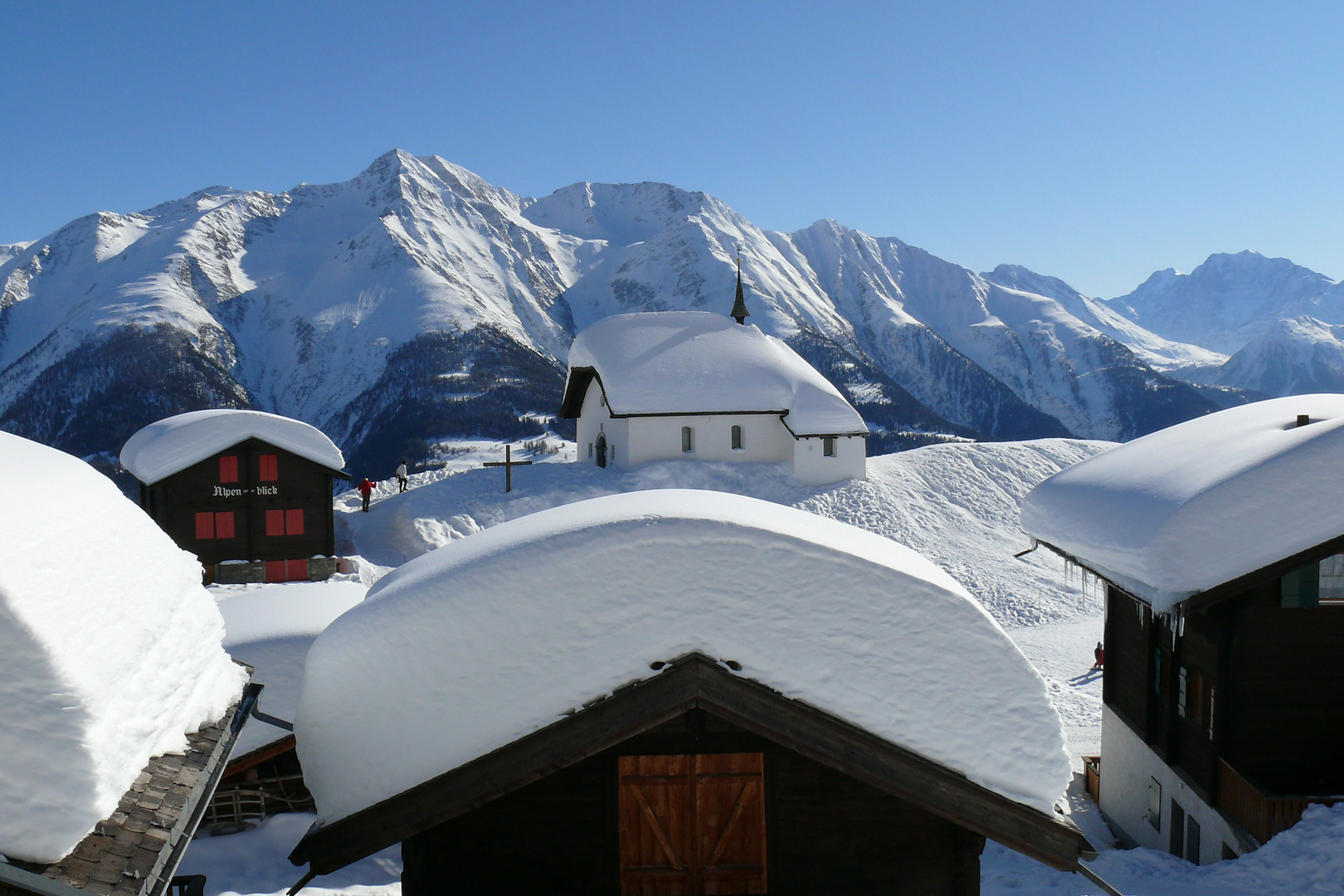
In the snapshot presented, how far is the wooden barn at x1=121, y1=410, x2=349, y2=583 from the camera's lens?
2480 cm

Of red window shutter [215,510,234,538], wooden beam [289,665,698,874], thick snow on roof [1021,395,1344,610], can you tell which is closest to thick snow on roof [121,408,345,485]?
red window shutter [215,510,234,538]

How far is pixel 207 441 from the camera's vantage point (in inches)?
978

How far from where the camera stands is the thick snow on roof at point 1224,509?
11250 mm

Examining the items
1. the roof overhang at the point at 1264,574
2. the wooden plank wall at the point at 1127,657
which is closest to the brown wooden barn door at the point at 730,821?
the roof overhang at the point at 1264,574

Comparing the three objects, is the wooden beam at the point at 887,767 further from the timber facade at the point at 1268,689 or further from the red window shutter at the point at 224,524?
the red window shutter at the point at 224,524

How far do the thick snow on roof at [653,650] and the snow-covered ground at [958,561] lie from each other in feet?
16.4

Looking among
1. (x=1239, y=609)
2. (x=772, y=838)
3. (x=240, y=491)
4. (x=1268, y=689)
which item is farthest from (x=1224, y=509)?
(x=240, y=491)

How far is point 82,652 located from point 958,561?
28.4 m

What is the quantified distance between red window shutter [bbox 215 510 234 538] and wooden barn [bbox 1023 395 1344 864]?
22.2 m

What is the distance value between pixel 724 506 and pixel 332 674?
10.5ft

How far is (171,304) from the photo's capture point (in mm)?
129875

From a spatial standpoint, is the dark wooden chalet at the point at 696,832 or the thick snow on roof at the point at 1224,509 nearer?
the dark wooden chalet at the point at 696,832

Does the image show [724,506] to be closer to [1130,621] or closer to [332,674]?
[332,674]

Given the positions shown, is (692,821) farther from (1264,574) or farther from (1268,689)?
(1268,689)
